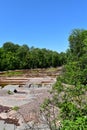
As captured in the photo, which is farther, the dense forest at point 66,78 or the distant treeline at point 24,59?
the distant treeline at point 24,59

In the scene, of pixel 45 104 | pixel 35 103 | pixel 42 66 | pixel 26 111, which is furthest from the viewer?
pixel 42 66

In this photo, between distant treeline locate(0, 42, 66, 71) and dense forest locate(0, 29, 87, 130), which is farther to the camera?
distant treeline locate(0, 42, 66, 71)

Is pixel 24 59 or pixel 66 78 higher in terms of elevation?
pixel 24 59

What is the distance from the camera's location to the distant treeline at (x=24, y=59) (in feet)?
338

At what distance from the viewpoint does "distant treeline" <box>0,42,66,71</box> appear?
4055 inches

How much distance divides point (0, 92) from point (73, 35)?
15730mm

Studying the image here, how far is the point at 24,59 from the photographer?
11094cm

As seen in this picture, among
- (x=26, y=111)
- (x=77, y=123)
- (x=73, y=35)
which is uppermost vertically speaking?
(x=73, y=35)

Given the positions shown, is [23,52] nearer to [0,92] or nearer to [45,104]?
[0,92]

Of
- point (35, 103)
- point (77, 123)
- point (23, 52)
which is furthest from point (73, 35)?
point (23, 52)

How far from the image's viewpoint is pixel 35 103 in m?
20.8

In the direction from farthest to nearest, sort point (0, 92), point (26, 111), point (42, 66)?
1. point (42, 66)
2. point (0, 92)
3. point (26, 111)

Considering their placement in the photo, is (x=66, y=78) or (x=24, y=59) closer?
(x=66, y=78)

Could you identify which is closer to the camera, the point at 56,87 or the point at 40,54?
the point at 56,87
